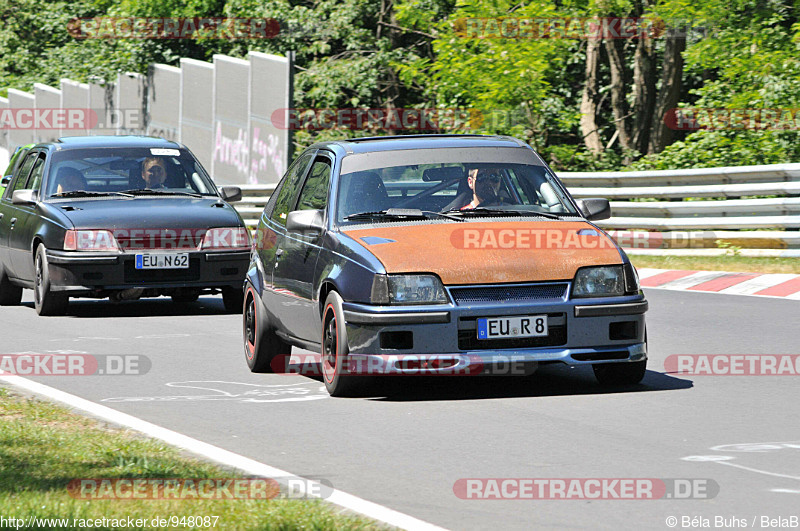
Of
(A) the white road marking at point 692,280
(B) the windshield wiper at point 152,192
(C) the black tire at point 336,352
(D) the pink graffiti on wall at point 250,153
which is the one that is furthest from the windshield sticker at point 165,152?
(D) the pink graffiti on wall at point 250,153

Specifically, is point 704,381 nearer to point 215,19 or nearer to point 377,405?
point 377,405

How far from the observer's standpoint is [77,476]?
249 inches

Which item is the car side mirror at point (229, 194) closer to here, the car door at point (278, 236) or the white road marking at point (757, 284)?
the car door at point (278, 236)

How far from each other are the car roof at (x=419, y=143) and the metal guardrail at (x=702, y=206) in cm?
791

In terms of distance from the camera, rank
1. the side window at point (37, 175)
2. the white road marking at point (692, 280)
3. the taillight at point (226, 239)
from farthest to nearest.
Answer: the white road marking at point (692, 280) < the side window at point (37, 175) < the taillight at point (226, 239)

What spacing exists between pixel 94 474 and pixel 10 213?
31.2 ft

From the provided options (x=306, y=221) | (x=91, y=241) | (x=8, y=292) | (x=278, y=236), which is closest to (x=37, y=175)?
(x=8, y=292)

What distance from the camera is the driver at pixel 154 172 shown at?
14.5m

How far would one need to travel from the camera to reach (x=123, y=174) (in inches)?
571

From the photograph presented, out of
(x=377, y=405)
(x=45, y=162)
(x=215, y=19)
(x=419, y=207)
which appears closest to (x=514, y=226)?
(x=419, y=207)

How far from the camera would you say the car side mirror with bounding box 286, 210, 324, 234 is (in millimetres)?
9000

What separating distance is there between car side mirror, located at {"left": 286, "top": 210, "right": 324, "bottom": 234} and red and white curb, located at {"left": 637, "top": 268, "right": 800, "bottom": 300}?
21.8 feet

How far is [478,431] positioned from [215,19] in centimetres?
3112

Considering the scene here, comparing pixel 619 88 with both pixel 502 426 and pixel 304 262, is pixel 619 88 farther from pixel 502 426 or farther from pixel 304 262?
pixel 502 426
